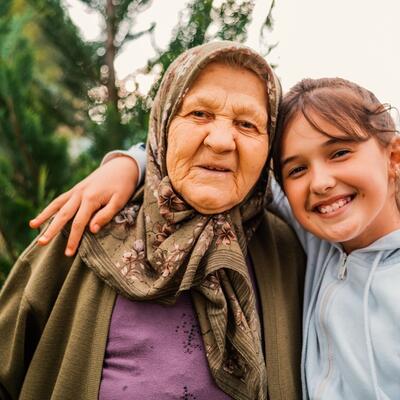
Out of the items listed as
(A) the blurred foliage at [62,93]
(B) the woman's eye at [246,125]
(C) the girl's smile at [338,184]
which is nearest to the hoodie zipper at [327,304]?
(C) the girl's smile at [338,184]

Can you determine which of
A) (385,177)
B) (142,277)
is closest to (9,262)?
(142,277)

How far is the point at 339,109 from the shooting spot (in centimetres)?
146

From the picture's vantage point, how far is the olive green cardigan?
1401mm

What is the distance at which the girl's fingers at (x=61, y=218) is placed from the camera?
141 cm

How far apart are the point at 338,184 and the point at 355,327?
457 millimetres

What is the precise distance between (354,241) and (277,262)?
293 mm

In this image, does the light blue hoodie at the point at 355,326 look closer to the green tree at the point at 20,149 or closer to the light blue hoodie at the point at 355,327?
the light blue hoodie at the point at 355,327

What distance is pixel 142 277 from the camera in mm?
1456

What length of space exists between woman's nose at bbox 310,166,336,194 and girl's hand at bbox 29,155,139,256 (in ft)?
2.18

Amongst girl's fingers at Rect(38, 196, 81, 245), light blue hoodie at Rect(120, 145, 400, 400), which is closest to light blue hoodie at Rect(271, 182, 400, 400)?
light blue hoodie at Rect(120, 145, 400, 400)

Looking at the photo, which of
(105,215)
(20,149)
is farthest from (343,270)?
(20,149)

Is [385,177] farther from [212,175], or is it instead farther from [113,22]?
[113,22]

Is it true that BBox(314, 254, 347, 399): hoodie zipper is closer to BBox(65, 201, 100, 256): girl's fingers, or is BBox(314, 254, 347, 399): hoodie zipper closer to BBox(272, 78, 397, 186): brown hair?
BBox(272, 78, 397, 186): brown hair

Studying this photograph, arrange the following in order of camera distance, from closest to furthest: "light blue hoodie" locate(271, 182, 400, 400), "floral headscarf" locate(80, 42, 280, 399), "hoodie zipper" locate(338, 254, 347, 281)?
1. "light blue hoodie" locate(271, 182, 400, 400)
2. "floral headscarf" locate(80, 42, 280, 399)
3. "hoodie zipper" locate(338, 254, 347, 281)
